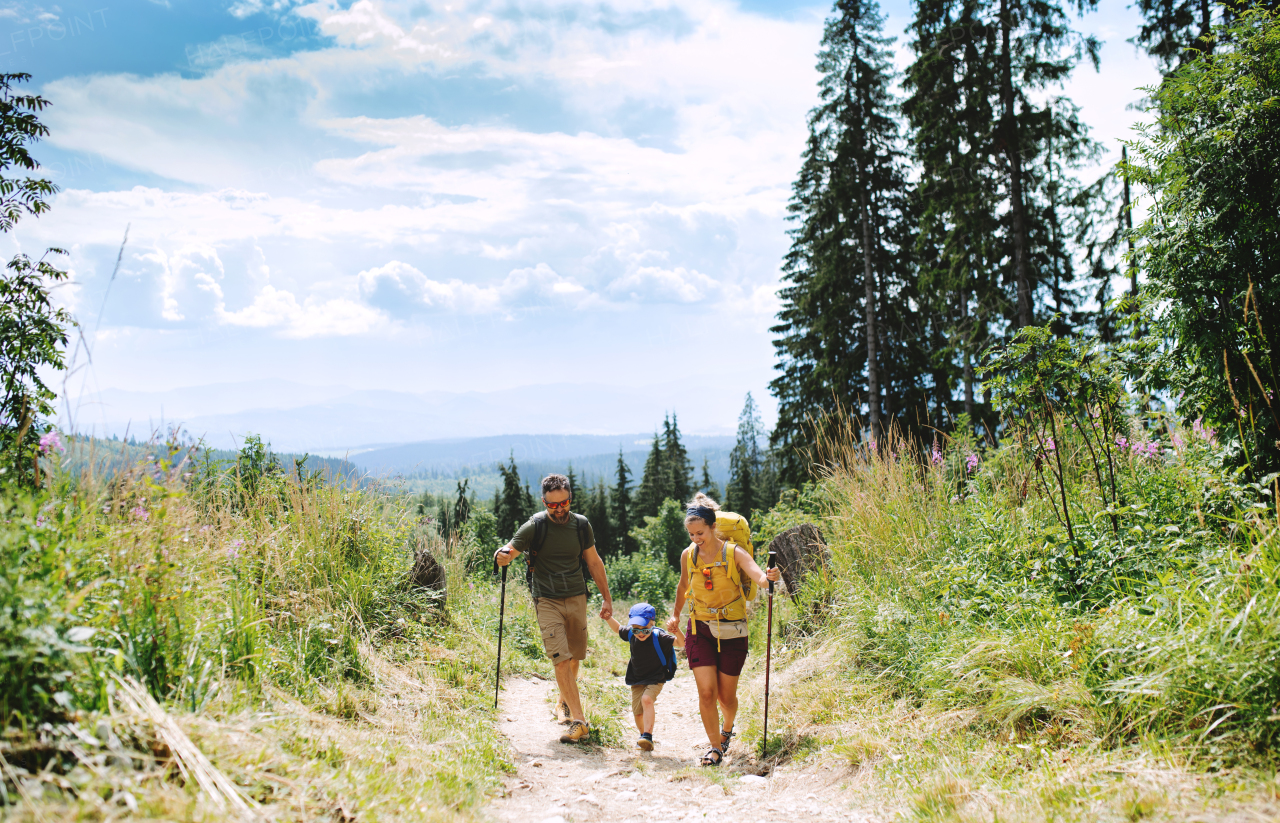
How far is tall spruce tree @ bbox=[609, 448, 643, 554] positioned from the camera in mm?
72500

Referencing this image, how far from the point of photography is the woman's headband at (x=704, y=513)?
16.7 ft

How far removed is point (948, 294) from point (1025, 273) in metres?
3.48

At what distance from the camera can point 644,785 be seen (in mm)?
4355

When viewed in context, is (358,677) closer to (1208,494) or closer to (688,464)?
(1208,494)

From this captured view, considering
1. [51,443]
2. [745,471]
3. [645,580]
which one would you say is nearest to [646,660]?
[51,443]

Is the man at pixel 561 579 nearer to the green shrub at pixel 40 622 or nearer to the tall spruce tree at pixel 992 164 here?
the green shrub at pixel 40 622

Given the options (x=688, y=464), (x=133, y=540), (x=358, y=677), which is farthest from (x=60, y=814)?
(x=688, y=464)

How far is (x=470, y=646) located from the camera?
6.93m

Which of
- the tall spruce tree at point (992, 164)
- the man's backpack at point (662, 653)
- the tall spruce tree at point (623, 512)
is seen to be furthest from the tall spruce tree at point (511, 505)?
the man's backpack at point (662, 653)

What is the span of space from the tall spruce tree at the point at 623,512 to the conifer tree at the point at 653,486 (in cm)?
163

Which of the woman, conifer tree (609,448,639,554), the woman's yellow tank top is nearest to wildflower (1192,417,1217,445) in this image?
the woman

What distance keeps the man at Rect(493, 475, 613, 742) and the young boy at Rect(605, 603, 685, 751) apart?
0.28 m

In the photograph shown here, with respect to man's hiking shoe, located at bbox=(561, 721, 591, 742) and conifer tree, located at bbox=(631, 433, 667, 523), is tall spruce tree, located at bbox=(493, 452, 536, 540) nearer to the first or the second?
conifer tree, located at bbox=(631, 433, 667, 523)

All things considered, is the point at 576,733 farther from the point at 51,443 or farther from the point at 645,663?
the point at 51,443
